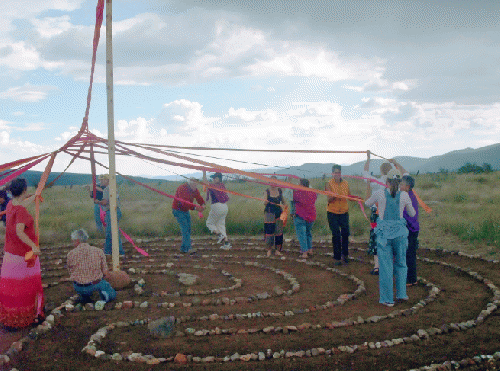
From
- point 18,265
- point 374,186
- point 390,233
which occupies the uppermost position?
point 374,186

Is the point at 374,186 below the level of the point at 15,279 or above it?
above

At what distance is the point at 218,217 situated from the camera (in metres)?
12.0

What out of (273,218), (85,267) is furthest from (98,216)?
(85,267)

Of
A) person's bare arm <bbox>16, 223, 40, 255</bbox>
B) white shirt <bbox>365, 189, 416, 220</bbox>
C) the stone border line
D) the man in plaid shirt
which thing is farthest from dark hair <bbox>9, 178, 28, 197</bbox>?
white shirt <bbox>365, 189, 416, 220</bbox>

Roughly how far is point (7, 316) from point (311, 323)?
378 centimetres

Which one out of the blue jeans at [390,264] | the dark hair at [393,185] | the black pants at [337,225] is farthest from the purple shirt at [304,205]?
the dark hair at [393,185]

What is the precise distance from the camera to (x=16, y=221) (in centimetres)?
592

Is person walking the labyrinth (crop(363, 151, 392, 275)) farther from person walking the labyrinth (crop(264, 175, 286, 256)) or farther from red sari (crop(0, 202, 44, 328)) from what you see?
red sari (crop(0, 202, 44, 328))

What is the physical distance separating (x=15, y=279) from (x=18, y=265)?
179mm

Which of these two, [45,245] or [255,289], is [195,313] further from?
[45,245]

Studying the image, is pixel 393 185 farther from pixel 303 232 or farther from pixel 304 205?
pixel 303 232

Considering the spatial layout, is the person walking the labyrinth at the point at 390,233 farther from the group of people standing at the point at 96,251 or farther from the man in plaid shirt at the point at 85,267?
the man in plaid shirt at the point at 85,267

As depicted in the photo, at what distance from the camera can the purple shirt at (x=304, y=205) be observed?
32.8 feet

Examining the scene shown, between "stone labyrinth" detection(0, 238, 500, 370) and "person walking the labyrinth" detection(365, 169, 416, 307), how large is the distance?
1.23 ft
